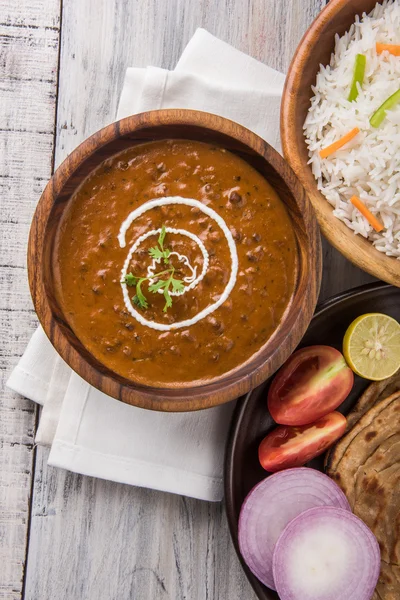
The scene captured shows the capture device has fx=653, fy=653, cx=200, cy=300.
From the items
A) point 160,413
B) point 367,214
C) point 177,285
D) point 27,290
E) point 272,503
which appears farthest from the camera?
point 27,290

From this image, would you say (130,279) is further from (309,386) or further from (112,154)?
(309,386)

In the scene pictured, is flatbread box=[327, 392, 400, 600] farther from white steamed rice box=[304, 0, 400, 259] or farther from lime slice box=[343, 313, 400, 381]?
white steamed rice box=[304, 0, 400, 259]

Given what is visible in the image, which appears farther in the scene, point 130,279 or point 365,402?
point 365,402

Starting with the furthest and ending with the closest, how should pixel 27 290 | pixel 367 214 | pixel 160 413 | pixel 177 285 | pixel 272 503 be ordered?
pixel 27 290, pixel 160 413, pixel 272 503, pixel 367 214, pixel 177 285

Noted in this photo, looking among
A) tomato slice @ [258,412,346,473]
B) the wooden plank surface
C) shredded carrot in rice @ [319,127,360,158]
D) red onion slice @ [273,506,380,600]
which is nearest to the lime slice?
tomato slice @ [258,412,346,473]

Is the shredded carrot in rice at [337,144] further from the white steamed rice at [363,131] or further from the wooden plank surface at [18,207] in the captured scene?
the wooden plank surface at [18,207]

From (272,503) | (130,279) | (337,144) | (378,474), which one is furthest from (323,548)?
(337,144)
